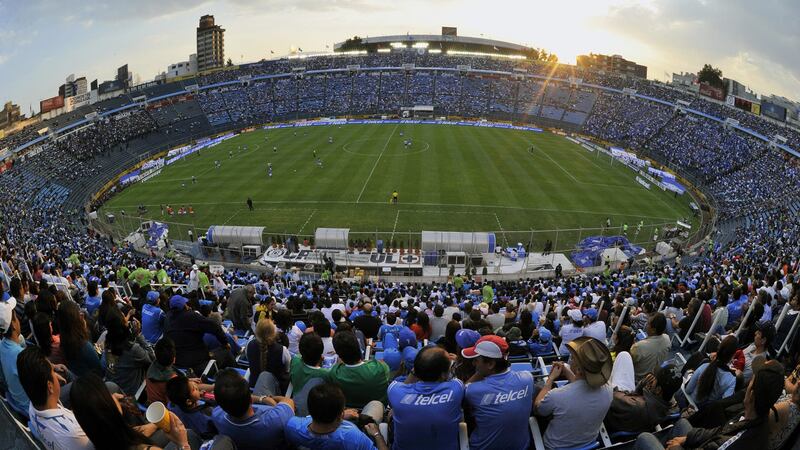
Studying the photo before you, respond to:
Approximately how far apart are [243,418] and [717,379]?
19.3 feet

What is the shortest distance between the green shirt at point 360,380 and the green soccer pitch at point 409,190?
2334 centimetres

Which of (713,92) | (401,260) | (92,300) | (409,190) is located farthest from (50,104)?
(713,92)

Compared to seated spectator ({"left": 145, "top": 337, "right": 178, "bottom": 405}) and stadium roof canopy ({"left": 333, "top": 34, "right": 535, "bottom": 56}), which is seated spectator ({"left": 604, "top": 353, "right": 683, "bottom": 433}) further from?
stadium roof canopy ({"left": 333, "top": 34, "right": 535, "bottom": 56})

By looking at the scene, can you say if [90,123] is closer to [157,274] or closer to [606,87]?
[157,274]

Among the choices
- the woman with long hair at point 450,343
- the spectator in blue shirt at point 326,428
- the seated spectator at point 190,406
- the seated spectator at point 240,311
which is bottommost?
the seated spectator at point 240,311

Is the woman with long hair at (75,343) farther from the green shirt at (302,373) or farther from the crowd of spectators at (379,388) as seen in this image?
the green shirt at (302,373)

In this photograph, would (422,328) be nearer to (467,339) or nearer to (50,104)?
(467,339)

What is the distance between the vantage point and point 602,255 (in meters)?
30.7

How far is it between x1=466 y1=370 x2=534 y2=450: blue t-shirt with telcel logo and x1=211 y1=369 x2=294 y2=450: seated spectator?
190 cm

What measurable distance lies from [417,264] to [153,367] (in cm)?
2397

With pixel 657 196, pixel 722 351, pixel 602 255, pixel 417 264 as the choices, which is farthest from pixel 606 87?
pixel 722 351

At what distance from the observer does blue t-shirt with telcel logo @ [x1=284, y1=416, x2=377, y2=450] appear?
14.6ft

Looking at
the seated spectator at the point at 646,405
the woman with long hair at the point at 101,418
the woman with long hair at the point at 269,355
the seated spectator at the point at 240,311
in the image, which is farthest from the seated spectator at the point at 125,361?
the seated spectator at the point at 646,405

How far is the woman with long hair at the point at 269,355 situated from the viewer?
6.63m
